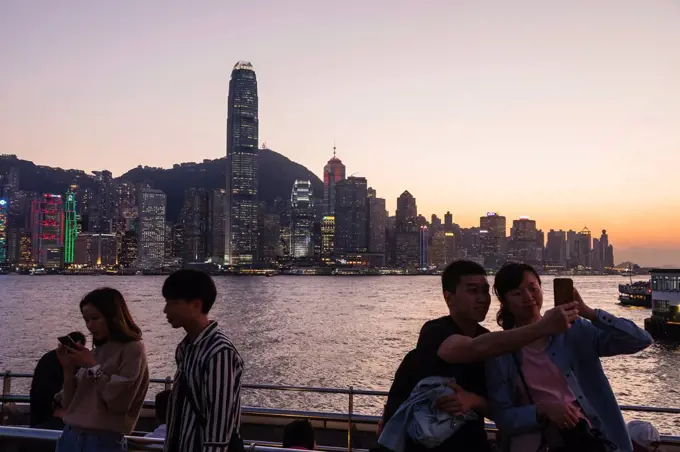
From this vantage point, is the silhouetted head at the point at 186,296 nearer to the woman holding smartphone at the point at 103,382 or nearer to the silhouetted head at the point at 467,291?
the woman holding smartphone at the point at 103,382

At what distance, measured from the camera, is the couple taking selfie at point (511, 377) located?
2549 millimetres

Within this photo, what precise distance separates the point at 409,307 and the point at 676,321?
47136 millimetres

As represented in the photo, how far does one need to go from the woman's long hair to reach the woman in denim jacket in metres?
2.30

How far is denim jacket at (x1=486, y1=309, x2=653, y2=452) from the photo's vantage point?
9.11ft

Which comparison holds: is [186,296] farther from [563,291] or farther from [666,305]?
[666,305]

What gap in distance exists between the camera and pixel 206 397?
3014 millimetres

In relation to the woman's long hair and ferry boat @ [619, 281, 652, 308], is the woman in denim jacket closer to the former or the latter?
the woman's long hair

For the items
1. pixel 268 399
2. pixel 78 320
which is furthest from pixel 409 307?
pixel 268 399

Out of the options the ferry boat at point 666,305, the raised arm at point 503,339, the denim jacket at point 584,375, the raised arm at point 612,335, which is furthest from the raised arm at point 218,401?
the ferry boat at point 666,305

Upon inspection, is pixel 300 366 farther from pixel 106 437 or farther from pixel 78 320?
pixel 78 320

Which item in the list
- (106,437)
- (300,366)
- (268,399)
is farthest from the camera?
(300,366)

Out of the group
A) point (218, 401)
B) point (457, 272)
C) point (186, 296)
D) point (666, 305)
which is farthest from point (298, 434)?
point (666, 305)

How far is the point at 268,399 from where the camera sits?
28.6 meters

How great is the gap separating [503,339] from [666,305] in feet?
199
